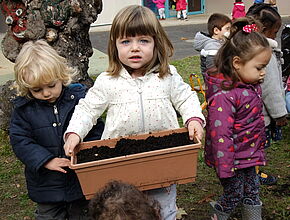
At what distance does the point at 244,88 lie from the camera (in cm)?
294

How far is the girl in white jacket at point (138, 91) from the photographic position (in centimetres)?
258

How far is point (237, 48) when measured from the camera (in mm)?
2979

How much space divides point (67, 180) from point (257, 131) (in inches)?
49.1

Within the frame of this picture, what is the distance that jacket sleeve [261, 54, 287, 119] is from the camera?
137 inches

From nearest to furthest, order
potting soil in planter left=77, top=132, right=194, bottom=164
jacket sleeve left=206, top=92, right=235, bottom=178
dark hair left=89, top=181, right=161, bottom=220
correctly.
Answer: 1. dark hair left=89, top=181, right=161, bottom=220
2. potting soil in planter left=77, top=132, right=194, bottom=164
3. jacket sleeve left=206, top=92, right=235, bottom=178

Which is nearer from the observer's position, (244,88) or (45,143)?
(45,143)

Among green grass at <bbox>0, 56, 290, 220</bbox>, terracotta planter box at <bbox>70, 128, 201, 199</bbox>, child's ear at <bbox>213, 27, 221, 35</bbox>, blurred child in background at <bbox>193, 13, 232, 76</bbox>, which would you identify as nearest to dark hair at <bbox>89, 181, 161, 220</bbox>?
terracotta planter box at <bbox>70, 128, 201, 199</bbox>

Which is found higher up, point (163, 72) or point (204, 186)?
point (163, 72)

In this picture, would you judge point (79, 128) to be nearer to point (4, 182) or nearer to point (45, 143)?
point (45, 143)

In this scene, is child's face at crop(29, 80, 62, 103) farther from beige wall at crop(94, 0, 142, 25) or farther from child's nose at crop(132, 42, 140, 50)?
beige wall at crop(94, 0, 142, 25)

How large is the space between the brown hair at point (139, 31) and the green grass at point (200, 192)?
1.47m

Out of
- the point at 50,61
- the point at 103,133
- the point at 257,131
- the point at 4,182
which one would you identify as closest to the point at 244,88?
the point at 257,131

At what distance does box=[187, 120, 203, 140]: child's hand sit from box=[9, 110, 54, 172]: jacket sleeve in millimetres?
805

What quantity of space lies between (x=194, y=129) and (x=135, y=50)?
1.80ft
